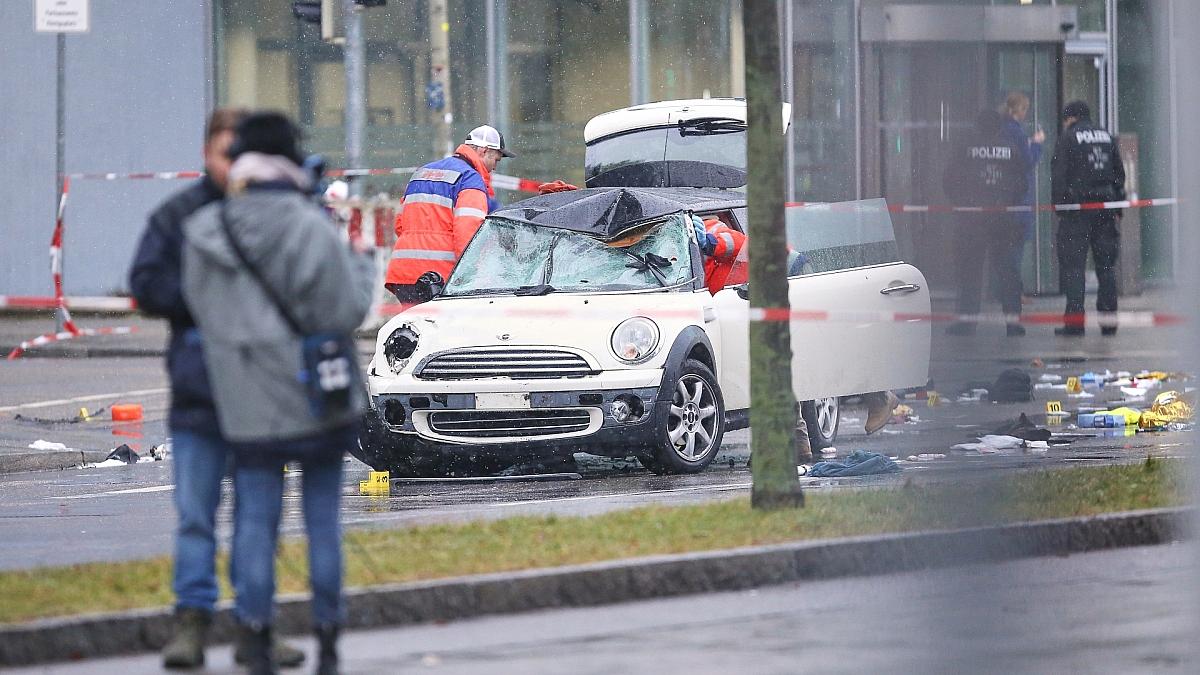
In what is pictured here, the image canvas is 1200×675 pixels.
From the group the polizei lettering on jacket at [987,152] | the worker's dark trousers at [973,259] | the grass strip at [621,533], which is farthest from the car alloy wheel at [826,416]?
the polizei lettering on jacket at [987,152]

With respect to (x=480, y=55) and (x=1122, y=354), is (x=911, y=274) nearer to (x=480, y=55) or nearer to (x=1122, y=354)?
(x=1122, y=354)

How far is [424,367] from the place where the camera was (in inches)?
482

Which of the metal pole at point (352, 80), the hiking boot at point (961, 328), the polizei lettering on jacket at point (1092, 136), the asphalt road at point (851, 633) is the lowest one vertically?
the asphalt road at point (851, 633)

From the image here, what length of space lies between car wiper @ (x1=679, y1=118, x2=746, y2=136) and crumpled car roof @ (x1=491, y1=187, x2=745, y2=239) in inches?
108

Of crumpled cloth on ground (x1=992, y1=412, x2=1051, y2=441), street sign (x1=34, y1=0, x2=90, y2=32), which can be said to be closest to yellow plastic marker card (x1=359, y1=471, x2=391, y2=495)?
crumpled cloth on ground (x1=992, y1=412, x2=1051, y2=441)

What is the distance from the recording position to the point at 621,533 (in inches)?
352

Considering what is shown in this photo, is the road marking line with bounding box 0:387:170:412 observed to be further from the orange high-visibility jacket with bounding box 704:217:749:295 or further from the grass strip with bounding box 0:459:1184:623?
the grass strip with bounding box 0:459:1184:623

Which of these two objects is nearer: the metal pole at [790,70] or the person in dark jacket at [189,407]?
the person in dark jacket at [189,407]

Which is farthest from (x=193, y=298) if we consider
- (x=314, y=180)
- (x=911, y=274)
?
(x=911, y=274)

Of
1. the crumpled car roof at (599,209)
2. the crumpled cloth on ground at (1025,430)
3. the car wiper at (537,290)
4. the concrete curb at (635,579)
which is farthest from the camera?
the crumpled cloth on ground at (1025,430)

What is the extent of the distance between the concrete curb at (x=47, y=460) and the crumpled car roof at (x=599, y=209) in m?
3.08

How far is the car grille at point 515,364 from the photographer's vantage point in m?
12.1

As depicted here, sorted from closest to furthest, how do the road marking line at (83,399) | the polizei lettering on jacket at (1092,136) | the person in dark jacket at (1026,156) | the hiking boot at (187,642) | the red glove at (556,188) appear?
1. the hiking boot at (187,642)
2. the person in dark jacket at (1026,156)
3. the red glove at (556,188)
4. the road marking line at (83,399)
5. the polizei lettering on jacket at (1092,136)

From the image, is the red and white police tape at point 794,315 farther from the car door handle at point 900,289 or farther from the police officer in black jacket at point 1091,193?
the police officer in black jacket at point 1091,193
